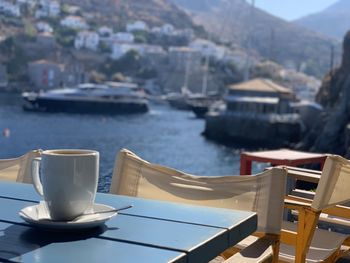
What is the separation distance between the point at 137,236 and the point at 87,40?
447 ft

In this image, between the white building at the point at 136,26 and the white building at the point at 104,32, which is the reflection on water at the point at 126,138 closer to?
the white building at the point at 104,32

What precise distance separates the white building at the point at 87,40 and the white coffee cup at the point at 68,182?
133951 mm

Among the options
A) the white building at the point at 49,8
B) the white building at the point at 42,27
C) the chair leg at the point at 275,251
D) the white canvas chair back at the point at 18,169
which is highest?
the white building at the point at 49,8

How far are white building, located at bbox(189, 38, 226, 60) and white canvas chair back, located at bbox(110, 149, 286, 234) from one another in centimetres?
13910

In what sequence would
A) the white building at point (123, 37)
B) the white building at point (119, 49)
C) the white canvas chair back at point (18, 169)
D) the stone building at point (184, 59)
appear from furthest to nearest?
the white building at point (123, 37)
the white building at point (119, 49)
the stone building at point (184, 59)
the white canvas chair back at point (18, 169)

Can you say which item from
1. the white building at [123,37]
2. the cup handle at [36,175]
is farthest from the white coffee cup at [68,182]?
the white building at [123,37]

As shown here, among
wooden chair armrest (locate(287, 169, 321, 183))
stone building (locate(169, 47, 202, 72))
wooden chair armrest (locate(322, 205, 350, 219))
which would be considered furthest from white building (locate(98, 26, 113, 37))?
wooden chair armrest (locate(322, 205, 350, 219))

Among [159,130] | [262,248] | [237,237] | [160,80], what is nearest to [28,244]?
[237,237]

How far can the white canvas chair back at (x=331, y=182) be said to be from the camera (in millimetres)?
2635

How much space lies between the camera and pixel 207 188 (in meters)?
2.63

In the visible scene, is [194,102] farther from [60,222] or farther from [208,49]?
[60,222]

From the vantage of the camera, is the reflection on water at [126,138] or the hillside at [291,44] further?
the hillside at [291,44]

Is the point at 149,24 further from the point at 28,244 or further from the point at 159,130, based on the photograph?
the point at 28,244

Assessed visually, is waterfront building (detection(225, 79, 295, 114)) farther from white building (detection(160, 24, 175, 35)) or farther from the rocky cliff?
white building (detection(160, 24, 175, 35))
